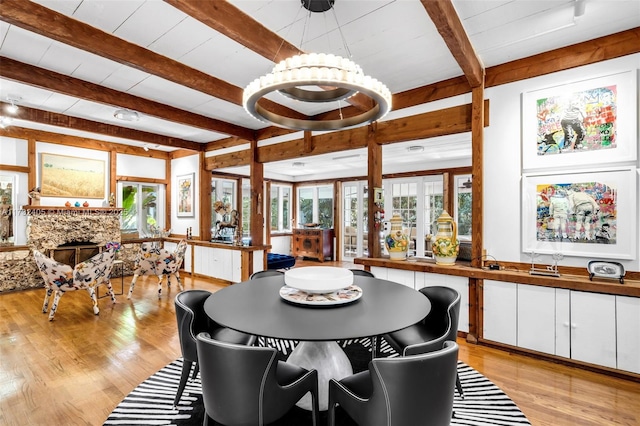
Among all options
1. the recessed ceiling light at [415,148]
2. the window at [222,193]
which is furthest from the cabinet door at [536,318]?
the window at [222,193]

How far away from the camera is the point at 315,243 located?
28.6 feet

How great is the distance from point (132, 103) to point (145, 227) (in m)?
3.84

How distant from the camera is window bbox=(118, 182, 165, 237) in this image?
679cm

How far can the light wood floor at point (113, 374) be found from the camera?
6.89 feet

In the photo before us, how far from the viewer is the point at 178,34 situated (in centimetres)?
262

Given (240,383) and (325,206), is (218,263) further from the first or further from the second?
(240,383)

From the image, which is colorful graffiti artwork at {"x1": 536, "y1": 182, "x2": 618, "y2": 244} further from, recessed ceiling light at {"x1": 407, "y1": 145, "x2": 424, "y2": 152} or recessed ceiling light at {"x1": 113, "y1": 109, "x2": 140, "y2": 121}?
recessed ceiling light at {"x1": 113, "y1": 109, "x2": 140, "y2": 121}

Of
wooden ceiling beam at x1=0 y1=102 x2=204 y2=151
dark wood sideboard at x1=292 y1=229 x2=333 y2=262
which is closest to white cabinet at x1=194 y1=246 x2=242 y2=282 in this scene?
wooden ceiling beam at x1=0 y1=102 x2=204 y2=151

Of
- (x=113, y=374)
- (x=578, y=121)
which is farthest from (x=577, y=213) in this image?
(x=113, y=374)

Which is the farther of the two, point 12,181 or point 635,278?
point 12,181

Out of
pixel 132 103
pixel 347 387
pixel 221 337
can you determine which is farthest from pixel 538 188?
pixel 132 103

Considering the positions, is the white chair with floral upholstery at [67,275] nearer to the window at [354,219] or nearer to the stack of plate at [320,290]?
the stack of plate at [320,290]

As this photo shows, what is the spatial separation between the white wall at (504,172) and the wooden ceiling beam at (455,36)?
0.34 metres

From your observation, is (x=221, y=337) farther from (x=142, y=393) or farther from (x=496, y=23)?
(x=496, y=23)
